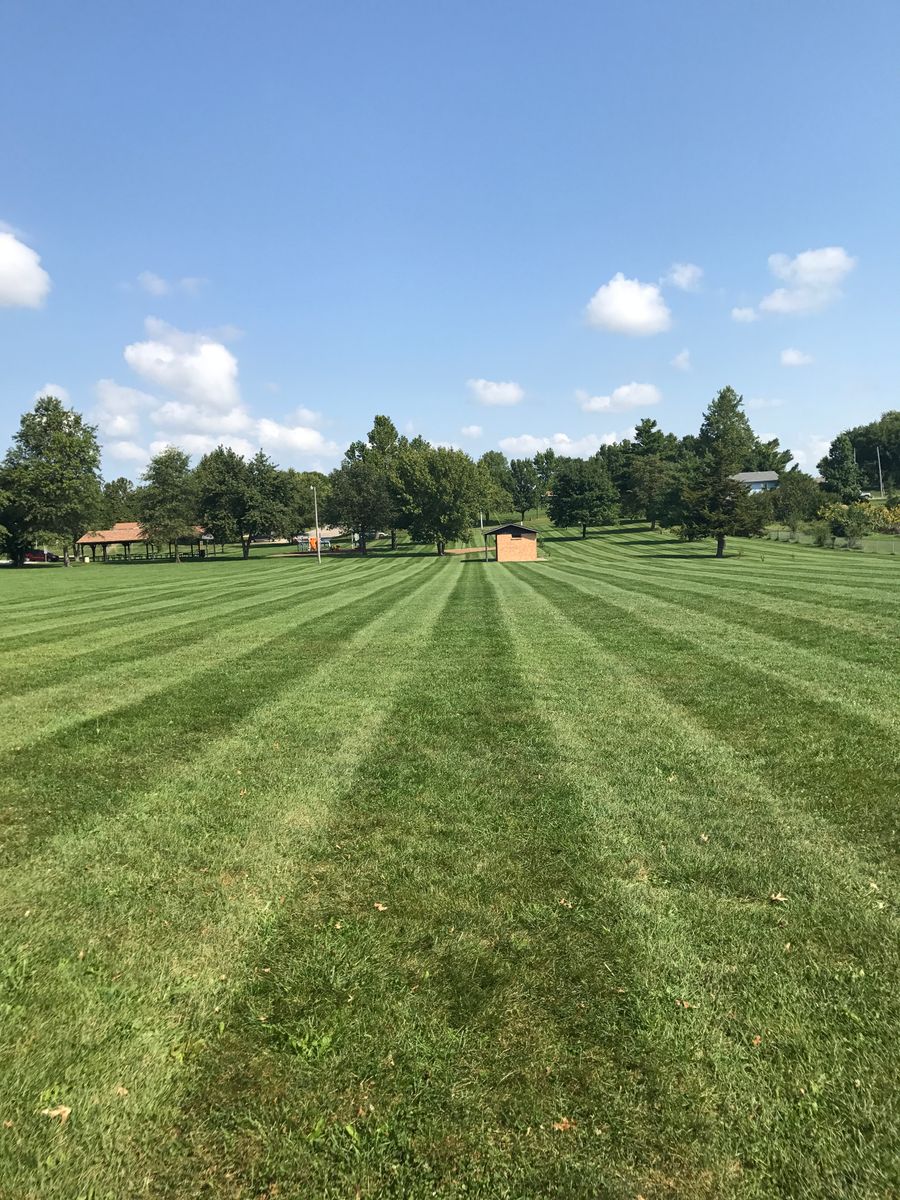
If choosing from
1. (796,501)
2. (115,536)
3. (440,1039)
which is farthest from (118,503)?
(440,1039)

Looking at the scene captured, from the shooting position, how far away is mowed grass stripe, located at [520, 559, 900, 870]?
5.87 m

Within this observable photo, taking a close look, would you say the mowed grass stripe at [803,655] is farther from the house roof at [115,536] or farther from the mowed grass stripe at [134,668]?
the house roof at [115,536]

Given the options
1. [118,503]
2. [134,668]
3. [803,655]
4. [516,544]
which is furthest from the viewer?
[118,503]

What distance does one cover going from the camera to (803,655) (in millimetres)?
11820

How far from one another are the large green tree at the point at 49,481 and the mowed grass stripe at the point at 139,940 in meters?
77.5

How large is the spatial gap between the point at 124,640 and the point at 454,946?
14.1 metres

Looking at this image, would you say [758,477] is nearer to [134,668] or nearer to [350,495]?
[350,495]

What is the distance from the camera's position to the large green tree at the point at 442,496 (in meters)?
80.4

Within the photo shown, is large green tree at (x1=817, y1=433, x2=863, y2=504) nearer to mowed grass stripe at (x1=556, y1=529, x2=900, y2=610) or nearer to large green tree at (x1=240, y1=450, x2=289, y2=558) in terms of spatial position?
mowed grass stripe at (x1=556, y1=529, x2=900, y2=610)

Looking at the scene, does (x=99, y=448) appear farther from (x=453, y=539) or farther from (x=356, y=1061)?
(x=356, y=1061)

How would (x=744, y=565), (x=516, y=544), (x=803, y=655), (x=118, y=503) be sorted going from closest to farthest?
(x=803, y=655) < (x=744, y=565) < (x=516, y=544) < (x=118, y=503)

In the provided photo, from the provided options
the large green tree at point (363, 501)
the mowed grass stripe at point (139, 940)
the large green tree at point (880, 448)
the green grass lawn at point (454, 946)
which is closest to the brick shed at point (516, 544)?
the large green tree at point (363, 501)

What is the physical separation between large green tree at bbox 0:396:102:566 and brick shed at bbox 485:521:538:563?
50655 mm

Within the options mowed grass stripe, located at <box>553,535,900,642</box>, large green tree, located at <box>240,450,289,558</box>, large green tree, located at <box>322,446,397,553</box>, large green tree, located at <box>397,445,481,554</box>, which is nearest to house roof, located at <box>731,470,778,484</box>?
large green tree, located at <box>397,445,481,554</box>
